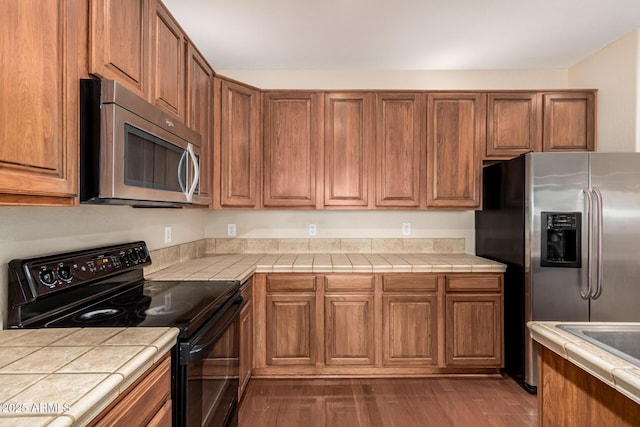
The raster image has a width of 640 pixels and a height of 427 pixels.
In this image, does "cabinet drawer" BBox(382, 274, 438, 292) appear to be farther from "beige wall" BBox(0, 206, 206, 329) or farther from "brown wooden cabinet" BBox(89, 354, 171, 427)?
"brown wooden cabinet" BBox(89, 354, 171, 427)

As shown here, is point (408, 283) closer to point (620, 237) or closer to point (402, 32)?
point (620, 237)

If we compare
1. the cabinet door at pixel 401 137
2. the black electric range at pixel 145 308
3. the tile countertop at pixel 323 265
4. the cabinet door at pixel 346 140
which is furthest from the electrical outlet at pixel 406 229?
the black electric range at pixel 145 308

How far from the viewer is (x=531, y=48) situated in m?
2.83

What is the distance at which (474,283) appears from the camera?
8.73 feet

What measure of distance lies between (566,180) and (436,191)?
909 mm

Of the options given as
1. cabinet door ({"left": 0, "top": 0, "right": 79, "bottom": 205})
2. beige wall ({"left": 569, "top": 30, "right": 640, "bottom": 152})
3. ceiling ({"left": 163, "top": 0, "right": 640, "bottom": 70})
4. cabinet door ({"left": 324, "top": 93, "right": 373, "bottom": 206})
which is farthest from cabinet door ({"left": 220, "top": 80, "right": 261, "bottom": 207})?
beige wall ({"left": 569, "top": 30, "right": 640, "bottom": 152})

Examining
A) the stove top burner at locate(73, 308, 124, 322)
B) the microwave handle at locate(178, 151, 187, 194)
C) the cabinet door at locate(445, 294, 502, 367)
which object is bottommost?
the cabinet door at locate(445, 294, 502, 367)

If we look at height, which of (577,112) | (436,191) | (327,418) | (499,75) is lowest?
(327,418)

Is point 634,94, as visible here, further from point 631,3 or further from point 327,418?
point 327,418

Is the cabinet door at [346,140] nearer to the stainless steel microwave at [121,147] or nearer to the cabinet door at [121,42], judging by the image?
the stainless steel microwave at [121,147]

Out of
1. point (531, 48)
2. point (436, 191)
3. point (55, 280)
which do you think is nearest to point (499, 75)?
point (531, 48)

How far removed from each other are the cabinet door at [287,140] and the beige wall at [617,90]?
2376mm

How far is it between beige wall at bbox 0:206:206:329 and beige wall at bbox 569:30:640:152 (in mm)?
3568

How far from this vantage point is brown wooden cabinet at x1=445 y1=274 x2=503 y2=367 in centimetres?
264
